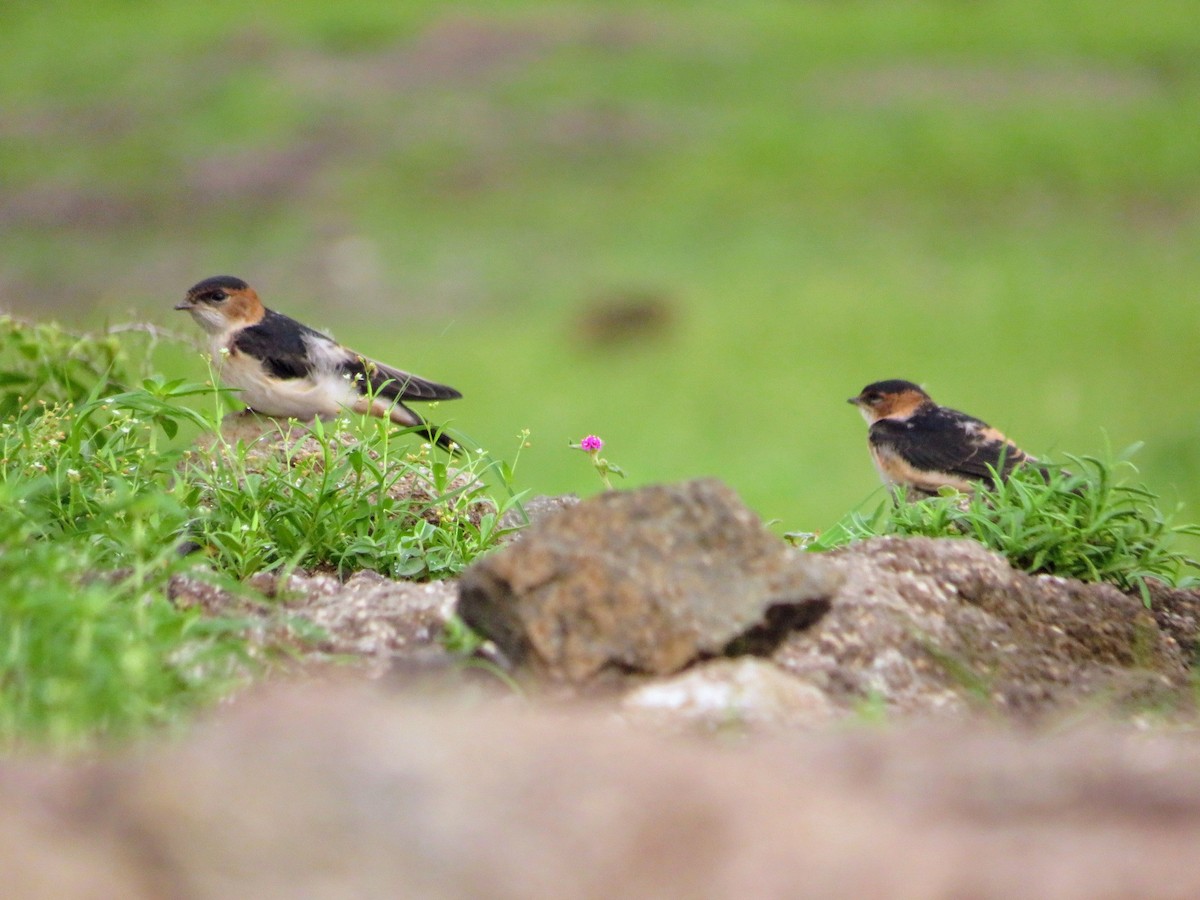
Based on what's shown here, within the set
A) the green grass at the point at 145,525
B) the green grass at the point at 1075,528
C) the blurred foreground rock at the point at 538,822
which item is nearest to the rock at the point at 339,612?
the green grass at the point at 145,525

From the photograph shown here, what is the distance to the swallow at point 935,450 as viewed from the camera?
21.2 feet

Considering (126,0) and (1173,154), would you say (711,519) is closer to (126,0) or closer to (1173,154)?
(1173,154)

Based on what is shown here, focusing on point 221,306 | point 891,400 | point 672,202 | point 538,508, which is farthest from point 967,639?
point 672,202

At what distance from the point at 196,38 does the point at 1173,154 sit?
58.1ft

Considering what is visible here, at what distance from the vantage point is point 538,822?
7.84ft

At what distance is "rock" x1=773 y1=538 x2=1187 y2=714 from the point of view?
13.4 feet

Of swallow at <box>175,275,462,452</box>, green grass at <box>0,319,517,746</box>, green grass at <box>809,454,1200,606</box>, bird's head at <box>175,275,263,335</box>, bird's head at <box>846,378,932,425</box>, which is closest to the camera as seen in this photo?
green grass at <box>0,319,517,746</box>

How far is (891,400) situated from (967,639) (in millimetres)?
3094

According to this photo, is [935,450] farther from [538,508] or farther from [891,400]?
[538,508]

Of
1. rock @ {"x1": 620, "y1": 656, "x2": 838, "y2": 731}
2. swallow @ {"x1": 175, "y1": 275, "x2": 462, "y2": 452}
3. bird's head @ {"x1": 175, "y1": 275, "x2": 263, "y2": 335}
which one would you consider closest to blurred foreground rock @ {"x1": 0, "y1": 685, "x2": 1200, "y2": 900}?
rock @ {"x1": 620, "y1": 656, "x2": 838, "y2": 731}

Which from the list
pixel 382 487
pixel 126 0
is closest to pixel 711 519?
pixel 382 487

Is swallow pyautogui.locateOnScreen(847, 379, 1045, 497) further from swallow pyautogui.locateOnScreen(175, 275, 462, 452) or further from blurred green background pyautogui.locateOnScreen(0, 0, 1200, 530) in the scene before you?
blurred green background pyautogui.locateOnScreen(0, 0, 1200, 530)

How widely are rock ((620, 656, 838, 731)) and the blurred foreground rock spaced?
0.93 meters

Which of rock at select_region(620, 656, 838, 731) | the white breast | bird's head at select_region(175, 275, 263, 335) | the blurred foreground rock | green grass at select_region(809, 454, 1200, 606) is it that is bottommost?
the blurred foreground rock
